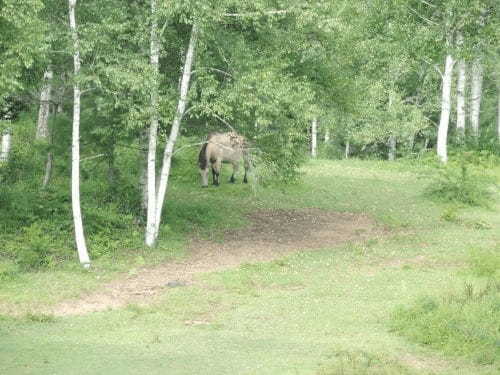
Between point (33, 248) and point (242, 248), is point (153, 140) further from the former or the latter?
point (33, 248)

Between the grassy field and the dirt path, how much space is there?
1.66ft

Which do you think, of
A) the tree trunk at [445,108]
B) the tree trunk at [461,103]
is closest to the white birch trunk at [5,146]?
the tree trunk at [445,108]

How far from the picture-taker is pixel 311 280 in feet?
66.3

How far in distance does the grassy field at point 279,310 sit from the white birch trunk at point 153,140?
0.63 meters

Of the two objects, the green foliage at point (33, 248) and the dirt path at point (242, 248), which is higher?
the green foliage at point (33, 248)

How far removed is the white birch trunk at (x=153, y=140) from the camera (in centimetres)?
2123

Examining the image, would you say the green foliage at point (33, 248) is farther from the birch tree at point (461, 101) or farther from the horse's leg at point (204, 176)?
the birch tree at point (461, 101)

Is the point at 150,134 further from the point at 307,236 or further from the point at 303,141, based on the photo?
the point at 307,236

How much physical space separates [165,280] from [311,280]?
3.59 metres

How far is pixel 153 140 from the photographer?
22203 millimetres

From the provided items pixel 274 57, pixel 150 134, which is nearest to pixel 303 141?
pixel 274 57

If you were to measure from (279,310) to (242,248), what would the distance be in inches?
249

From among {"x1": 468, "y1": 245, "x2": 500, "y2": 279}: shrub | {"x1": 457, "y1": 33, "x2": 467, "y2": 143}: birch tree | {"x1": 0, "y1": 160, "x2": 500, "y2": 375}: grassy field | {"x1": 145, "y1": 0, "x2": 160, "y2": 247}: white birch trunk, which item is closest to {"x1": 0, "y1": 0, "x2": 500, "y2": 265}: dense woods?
{"x1": 145, "y1": 0, "x2": 160, "y2": 247}: white birch trunk

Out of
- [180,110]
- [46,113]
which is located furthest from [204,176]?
[180,110]
